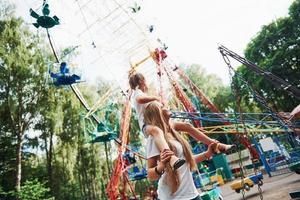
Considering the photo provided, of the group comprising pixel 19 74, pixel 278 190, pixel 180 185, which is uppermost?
pixel 19 74

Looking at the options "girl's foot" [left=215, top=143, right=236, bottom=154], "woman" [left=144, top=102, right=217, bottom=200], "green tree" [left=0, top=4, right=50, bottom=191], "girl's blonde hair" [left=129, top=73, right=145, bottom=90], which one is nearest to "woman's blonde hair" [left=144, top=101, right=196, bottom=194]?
"woman" [left=144, top=102, right=217, bottom=200]

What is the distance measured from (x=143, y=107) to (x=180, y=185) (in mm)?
604

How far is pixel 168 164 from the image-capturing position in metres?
1.70

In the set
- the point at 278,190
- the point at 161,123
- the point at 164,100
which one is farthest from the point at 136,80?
the point at 278,190

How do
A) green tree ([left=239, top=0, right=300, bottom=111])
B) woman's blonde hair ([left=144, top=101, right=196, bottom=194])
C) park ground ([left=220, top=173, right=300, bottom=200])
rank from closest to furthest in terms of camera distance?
woman's blonde hair ([left=144, top=101, right=196, bottom=194])
park ground ([left=220, top=173, right=300, bottom=200])
green tree ([left=239, top=0, right=300, bottom=111])

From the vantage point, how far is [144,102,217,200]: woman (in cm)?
179

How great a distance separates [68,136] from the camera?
21.5 metres

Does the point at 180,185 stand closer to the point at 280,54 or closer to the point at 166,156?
the point at 166,156

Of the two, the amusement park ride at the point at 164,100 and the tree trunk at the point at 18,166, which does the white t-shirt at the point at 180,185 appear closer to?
the amusement park ride at the point at 164,100

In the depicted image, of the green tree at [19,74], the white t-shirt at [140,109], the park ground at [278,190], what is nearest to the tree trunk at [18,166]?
the green tree at [19,74]

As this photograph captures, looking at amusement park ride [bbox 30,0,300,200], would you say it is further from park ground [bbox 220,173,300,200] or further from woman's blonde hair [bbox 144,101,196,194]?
woman's blonde hair [bbox 144,101,196,194]

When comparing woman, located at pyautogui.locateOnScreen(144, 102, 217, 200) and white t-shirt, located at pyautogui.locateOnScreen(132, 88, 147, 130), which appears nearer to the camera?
woman, located at pyautogui.locateOnScreen(144, 102, 217, 200)

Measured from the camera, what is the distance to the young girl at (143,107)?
1552mm

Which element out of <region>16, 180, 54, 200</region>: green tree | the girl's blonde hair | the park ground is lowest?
the park ground
